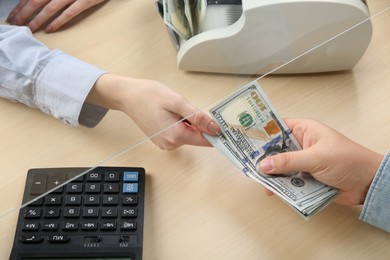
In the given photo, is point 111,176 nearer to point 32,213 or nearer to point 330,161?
point 32,213

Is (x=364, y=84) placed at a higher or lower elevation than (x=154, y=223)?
higher

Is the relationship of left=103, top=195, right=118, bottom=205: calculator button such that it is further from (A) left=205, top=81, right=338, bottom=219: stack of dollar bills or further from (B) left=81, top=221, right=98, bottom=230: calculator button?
→ (A) left=205, top=81, right=338, bottom=219: stack of dollar bills

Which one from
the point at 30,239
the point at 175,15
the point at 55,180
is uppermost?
the point at 175,15

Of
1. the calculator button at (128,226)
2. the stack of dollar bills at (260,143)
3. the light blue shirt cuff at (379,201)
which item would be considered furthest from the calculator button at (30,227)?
the light blue shirt cuff at (379,201)

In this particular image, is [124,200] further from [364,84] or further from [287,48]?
[364,84]

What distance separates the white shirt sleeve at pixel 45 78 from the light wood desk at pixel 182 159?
15mm

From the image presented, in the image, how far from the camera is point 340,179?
704 millimetres

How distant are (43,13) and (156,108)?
21 centimetres

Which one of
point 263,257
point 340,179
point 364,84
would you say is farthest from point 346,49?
point 263,257

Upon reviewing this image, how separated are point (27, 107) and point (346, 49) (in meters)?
0.44

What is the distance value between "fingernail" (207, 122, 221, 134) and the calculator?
0.35 ft

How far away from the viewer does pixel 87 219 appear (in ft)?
2.17

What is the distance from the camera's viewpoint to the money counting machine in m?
0.66

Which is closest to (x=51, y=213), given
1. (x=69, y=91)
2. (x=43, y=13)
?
(x=69, y=91)
